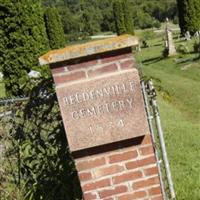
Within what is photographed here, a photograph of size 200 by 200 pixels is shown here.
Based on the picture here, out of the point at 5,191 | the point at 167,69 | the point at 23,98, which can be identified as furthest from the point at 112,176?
the point at 167,69

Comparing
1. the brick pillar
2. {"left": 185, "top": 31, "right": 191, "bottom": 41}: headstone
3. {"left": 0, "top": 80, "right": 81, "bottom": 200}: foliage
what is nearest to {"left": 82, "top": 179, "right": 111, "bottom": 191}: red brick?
the brick pillar

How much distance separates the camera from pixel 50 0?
111 m

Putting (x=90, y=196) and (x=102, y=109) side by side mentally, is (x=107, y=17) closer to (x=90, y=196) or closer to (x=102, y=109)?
(x=90, y=196)

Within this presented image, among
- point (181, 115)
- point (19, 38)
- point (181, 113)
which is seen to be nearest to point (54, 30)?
point (19, 38)

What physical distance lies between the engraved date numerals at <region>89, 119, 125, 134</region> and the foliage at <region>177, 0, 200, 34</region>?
3235 cm

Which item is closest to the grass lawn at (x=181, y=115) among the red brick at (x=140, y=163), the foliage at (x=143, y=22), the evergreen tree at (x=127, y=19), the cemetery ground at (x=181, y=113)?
the cemetery ground at (x=181, y=113)

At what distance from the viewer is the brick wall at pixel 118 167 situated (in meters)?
4.51

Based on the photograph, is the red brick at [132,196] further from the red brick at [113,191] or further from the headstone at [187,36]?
the headstone at [187,36]

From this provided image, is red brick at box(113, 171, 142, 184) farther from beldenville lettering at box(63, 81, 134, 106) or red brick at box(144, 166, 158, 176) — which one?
beldenville lettering at box(63, 81, 134, 106)

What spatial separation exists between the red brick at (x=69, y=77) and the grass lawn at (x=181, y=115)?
89 cm

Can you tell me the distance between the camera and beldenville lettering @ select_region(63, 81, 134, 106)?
446 centimetres

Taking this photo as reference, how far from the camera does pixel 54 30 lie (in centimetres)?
3953

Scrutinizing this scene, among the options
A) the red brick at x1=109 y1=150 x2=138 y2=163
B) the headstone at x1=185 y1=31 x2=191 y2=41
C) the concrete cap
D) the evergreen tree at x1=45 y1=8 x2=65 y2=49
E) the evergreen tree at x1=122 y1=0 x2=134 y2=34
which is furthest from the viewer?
the evergreen tree at x1=122 y1=0 x2=134 y2=34

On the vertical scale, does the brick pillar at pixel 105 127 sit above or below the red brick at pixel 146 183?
above
